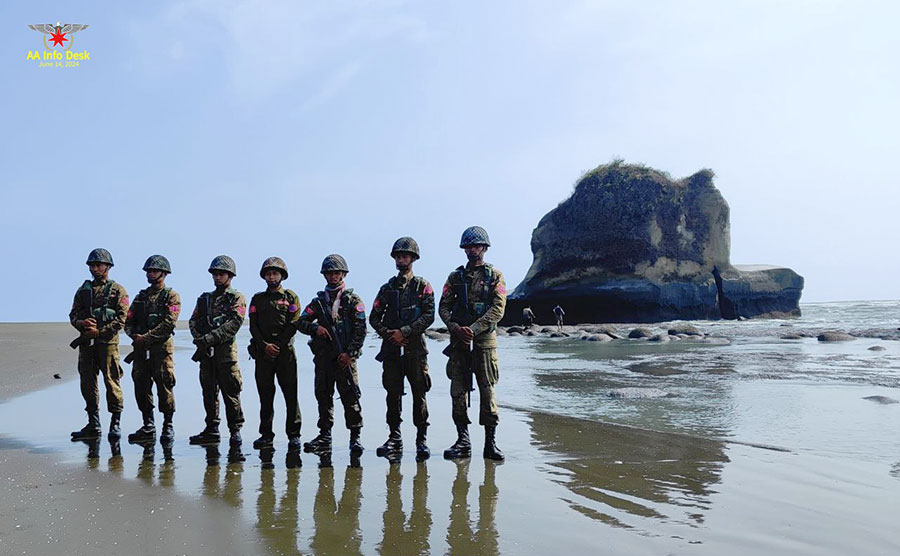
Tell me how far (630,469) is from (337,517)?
2.79m

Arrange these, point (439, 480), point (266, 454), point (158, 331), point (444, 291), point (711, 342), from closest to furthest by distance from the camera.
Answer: point (439, 480) < point (266, 454) < point (444, 291) < point (158, 331) < point (711, 342)

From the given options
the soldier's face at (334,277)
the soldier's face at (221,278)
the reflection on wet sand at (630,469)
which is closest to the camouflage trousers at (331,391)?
the soldier's face at (334,277)

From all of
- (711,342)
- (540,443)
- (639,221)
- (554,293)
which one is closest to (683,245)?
(639,221)

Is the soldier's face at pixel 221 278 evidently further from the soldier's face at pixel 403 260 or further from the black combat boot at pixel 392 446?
the black combat boot at pixel 392 446

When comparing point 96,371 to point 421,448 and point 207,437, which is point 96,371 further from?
point 421,448

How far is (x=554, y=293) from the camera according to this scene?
1886 inches

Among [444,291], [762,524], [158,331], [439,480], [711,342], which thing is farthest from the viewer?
[711,342]

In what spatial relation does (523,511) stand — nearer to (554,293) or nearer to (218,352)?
(218,352)

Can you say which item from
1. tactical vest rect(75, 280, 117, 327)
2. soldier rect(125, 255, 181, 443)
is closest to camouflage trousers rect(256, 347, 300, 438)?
soldier rect(125, 255, 181, 443)

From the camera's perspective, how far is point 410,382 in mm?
6547

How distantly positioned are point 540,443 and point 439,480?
6.70 ft

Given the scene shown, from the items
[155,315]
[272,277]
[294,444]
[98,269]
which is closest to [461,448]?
[294,444]

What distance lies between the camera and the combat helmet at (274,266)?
22.4ft

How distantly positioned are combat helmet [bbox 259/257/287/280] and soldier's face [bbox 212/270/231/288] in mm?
585
